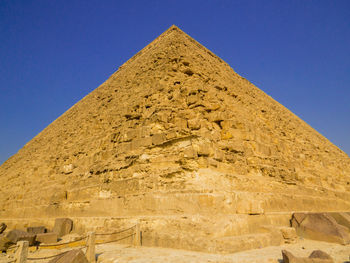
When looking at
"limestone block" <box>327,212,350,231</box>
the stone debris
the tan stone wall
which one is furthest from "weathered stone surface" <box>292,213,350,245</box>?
the stone debris

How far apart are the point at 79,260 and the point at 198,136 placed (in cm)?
347

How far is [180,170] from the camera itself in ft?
18.2

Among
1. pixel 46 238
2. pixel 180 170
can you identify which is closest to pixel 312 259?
pixel 180 170

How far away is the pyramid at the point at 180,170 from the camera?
16.8 feet

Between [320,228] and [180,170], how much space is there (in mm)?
3976

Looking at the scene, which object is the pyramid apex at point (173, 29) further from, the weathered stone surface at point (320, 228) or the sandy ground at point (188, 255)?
the sandy ground at point (188, 255)

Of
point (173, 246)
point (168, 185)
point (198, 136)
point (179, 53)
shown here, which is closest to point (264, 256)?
point (173, 246)

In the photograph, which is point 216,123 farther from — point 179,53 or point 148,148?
point 179,53


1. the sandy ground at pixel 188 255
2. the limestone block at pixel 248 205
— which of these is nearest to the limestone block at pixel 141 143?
the sandy ground at pixel 188 255

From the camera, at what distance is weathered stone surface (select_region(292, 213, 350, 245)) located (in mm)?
5969

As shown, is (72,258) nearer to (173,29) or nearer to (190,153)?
(190,153)

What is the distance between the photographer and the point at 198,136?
589 cm

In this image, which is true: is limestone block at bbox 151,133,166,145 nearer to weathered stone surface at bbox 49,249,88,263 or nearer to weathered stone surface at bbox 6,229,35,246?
weathered stone surface at bbox 49,249,88,263

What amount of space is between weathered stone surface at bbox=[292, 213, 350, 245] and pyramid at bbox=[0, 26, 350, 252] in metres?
0.35
